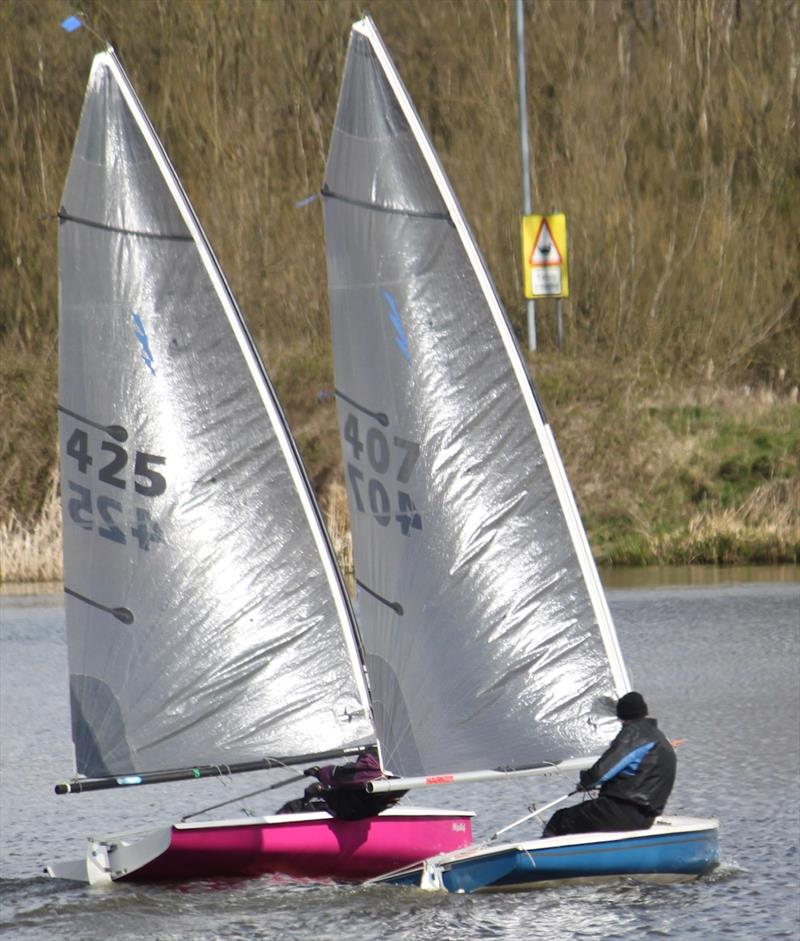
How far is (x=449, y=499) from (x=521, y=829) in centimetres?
249

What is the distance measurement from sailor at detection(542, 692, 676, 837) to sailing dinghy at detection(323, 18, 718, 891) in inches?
13.3

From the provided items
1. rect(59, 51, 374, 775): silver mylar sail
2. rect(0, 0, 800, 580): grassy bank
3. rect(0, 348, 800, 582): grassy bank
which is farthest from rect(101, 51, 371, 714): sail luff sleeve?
rect(0, 0, 800, 580): grassy bank

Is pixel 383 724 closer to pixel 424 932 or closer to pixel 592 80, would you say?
pixel 424 932

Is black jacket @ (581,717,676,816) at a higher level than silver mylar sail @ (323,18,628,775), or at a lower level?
lower

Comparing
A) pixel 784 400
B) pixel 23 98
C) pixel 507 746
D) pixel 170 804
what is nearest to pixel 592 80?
pixel 784 400

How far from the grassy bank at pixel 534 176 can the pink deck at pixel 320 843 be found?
619 inches

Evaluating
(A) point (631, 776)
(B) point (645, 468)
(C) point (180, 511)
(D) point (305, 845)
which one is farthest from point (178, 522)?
(B) point (645, 468)

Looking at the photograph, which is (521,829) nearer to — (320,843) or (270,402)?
(320,843)

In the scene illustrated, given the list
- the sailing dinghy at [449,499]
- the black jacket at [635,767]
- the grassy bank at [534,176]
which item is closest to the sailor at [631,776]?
the black jacket at [635,767]

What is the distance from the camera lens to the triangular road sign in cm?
2589

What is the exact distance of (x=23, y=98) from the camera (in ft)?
105

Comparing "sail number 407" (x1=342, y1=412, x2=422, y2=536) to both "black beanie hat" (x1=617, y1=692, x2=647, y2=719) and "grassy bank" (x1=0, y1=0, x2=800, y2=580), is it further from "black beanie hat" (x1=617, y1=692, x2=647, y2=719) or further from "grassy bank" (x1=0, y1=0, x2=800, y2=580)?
"grassy bank" (x1=0, y1=0, x2=800, y2=580)

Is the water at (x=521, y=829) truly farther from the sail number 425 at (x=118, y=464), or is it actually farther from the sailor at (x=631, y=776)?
the sail number 425 at (x=118, y=464)

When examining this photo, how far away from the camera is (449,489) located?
408 inches
